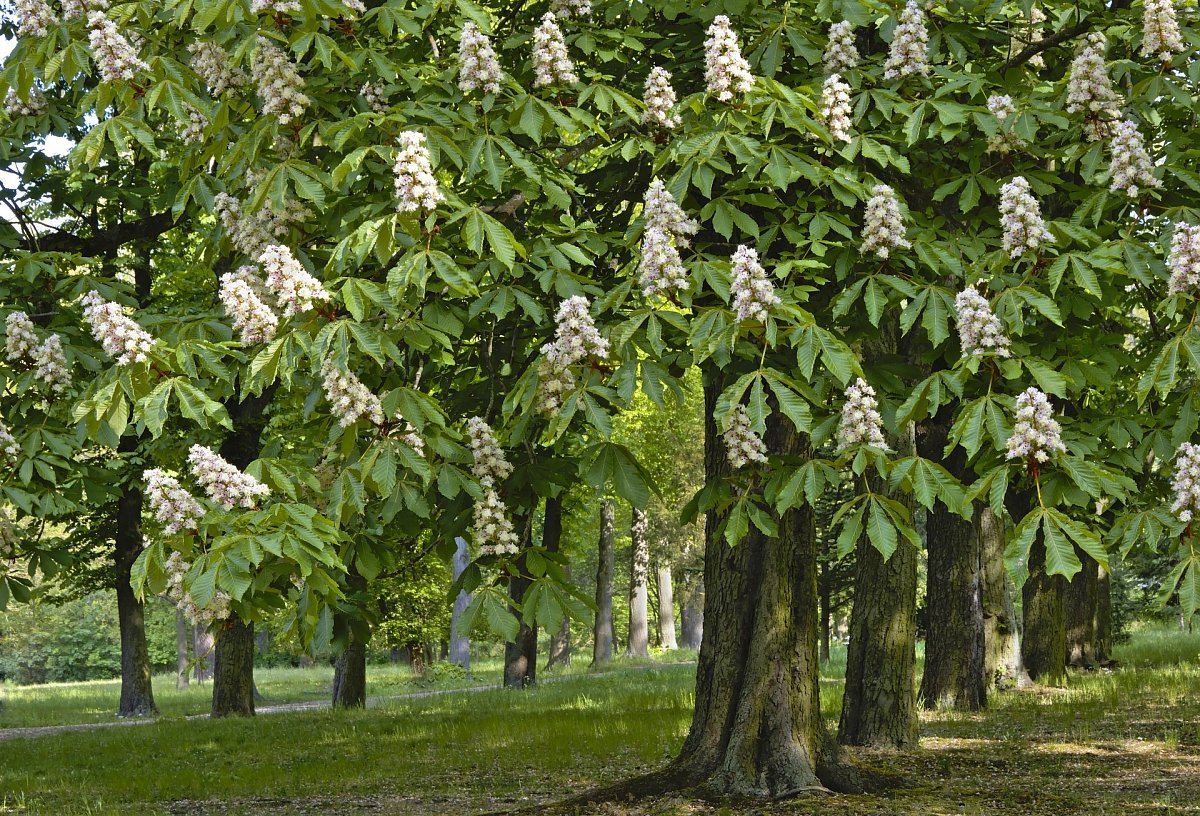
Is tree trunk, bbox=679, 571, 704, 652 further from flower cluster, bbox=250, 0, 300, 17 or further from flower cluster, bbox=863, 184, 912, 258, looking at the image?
flower cluster, bbox=250, 0, 300, 17

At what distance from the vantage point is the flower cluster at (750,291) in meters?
4.84

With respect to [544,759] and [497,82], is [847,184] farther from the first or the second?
[544,759]

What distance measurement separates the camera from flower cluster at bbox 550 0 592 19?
21.4 feet

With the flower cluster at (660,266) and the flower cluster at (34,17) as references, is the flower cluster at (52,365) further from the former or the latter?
the flower cluster at (660,266)

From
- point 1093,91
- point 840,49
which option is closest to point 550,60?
point 840,49

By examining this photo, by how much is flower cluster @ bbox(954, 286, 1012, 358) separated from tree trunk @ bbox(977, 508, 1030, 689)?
10198 millimetres

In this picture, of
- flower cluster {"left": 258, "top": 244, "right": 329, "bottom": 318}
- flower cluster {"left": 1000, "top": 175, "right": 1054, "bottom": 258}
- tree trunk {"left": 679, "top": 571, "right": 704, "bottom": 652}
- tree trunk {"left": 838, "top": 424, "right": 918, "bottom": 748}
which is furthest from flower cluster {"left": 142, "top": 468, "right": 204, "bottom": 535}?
tree trunk {"left": 679, "top": 571, "right": 704, "bottom": 652}

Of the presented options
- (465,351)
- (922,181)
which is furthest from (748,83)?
(465,351)

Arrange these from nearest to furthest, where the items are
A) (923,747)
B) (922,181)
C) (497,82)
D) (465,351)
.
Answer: (497,82) → (922,181) → (465,351) → (923,747)

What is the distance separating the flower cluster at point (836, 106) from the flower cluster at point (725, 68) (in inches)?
16.7

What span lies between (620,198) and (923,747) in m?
5.90

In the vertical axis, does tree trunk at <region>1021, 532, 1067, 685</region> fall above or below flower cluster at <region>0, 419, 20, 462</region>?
below

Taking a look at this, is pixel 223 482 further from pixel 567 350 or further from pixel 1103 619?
pixel 1103 619

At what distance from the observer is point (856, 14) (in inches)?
238
